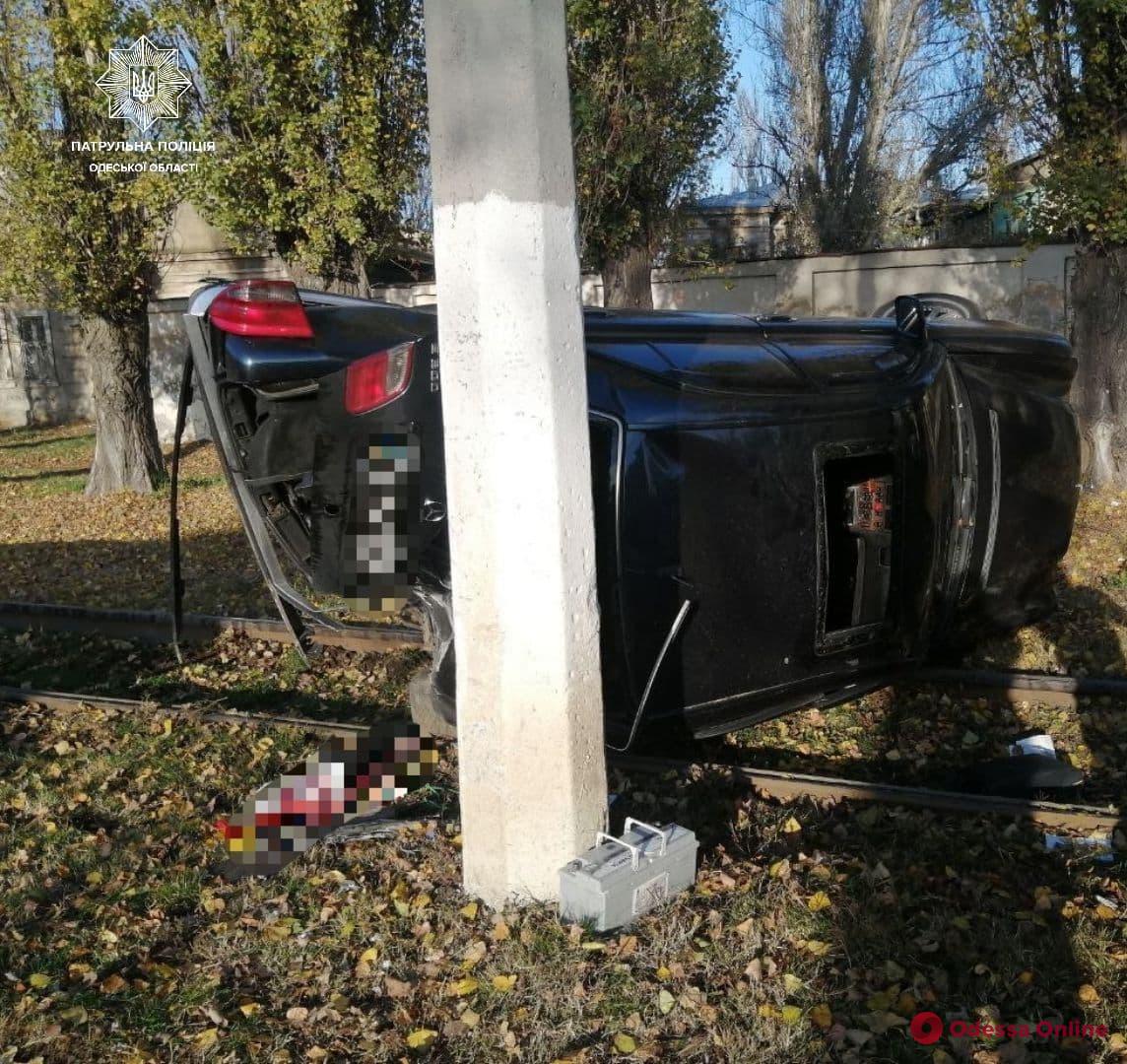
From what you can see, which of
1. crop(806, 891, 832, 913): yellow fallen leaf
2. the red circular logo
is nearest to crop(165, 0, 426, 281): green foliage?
crop(806, 891, 832, 913): yellow fallen leaf

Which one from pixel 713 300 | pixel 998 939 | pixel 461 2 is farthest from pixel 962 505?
pixel 713 300

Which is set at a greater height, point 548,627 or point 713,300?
point 713,300

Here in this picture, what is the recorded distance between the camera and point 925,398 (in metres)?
5.39

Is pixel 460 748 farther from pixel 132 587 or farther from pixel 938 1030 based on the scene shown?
pixel 132 587

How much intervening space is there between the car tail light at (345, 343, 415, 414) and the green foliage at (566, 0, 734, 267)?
390 inches

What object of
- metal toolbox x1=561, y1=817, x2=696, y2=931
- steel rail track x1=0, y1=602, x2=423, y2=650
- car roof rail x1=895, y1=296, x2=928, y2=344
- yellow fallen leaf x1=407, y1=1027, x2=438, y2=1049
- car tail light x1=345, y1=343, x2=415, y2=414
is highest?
car roof rail x1=895, y1=296, x2=928, y2=344

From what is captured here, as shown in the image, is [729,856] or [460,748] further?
[729,856]

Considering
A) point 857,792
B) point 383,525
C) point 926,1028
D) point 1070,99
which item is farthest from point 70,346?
point 926,1028

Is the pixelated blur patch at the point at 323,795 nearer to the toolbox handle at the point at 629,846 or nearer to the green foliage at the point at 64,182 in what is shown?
the toolbox handle at the point at 629,846

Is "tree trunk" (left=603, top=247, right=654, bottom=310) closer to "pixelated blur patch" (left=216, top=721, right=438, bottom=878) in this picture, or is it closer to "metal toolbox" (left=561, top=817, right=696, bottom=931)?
"pixelated blur patch" (left=216, top=721, right=438, bottom=878)

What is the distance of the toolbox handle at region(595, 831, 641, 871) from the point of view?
11.5 feet

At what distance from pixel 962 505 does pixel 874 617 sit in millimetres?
922

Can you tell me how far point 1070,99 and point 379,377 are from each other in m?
9.35

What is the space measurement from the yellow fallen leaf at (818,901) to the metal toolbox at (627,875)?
0.40 metres
